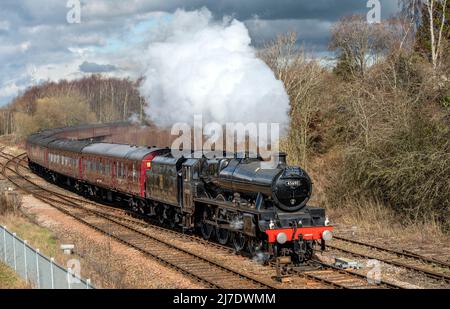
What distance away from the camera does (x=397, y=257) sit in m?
15.4

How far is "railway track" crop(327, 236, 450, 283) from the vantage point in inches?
528

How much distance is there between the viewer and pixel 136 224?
873 inches

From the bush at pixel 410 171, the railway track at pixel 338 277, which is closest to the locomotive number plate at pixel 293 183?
the railway track at pixel 338 277

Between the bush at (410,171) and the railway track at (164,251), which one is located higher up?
the bush at (410,171)

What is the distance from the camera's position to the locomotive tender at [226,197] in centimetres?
1397

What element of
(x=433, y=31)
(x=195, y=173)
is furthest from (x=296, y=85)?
(x=195, y=173)

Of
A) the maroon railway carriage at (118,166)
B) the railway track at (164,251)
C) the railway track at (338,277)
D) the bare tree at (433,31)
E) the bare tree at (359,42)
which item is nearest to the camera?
the railway track at (338,277)

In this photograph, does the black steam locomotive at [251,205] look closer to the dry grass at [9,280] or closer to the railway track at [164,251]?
the railway track at [164,251]

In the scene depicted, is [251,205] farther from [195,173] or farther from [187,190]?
[187,190]

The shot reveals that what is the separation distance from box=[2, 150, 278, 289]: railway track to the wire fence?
3.52 metres

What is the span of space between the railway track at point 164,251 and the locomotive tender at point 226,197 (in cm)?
115

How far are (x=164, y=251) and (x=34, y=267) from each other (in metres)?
5.61

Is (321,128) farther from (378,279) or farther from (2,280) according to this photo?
(2,280)
